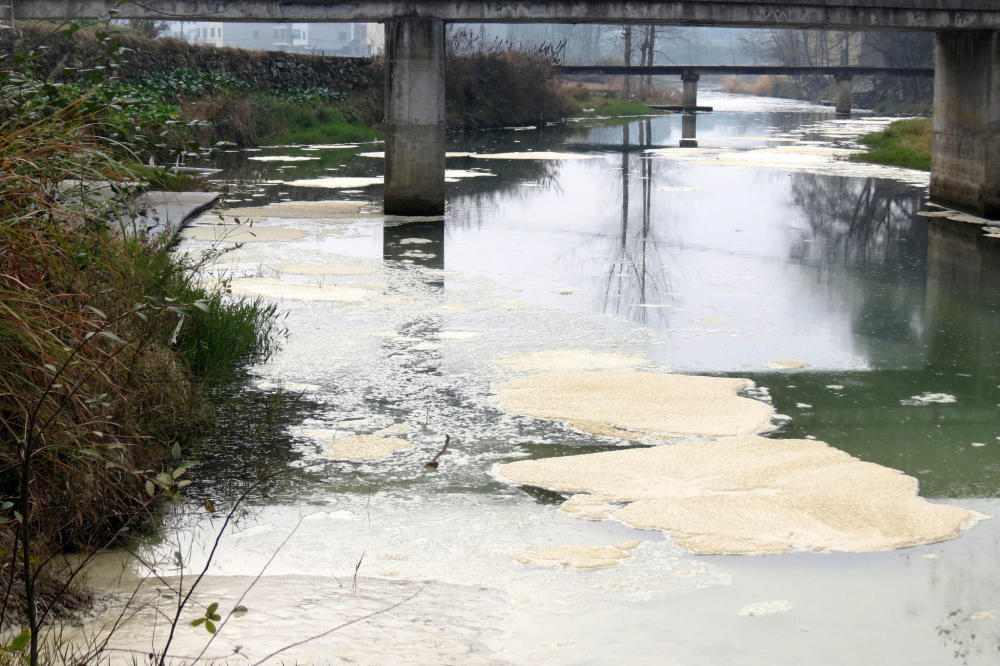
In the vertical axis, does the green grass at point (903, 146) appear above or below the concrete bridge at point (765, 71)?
below

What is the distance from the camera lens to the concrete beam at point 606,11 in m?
16.1

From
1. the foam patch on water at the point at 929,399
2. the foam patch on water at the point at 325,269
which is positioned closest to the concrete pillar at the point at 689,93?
the foam patch on water at the point at 325,269

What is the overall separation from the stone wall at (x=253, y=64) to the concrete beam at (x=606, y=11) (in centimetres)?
1441

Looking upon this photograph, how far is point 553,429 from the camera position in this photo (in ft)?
22.7

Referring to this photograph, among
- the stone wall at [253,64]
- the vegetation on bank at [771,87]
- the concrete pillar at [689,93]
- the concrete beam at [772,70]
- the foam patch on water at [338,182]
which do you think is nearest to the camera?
the foam patch on water at [338,182]

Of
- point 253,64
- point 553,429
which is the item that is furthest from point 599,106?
point 553,429

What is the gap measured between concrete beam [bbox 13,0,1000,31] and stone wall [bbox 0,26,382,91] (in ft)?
47.3

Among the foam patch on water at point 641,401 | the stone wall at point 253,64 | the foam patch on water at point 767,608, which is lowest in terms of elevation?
the foam patch on water at point 767,608

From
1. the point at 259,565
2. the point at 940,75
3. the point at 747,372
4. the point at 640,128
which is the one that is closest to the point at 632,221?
the point at 940,75

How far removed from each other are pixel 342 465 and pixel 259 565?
51.9 inches

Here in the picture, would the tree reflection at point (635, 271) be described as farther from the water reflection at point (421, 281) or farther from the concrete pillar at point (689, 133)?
the concrete pillar at point (689, 133)

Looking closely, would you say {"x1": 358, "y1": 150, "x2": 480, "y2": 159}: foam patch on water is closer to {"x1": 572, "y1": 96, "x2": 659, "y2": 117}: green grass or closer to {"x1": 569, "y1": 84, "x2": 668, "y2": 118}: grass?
{"x1": 569, "y1": 84, "x2": 668, "y2": 118}: grass

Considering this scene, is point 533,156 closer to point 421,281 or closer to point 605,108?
point 421,281

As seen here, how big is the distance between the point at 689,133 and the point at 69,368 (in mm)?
37179
